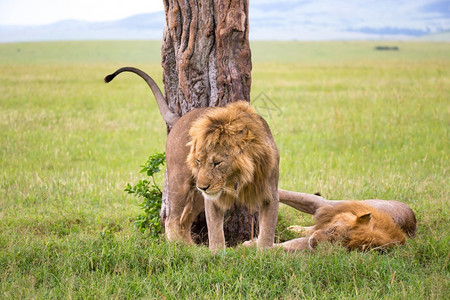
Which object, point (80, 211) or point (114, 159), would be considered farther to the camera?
point (114, 159)

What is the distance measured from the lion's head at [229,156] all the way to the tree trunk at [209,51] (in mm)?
800

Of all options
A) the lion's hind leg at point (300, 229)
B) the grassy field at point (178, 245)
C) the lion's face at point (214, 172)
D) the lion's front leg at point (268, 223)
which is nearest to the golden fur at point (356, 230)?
the grassy field at point (178, 245)

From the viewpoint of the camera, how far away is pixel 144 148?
1184cm

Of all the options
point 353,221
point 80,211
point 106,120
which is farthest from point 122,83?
point 353,221

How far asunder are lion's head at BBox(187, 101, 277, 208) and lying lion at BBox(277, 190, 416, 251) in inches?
29.8

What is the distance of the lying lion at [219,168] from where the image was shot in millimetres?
4535

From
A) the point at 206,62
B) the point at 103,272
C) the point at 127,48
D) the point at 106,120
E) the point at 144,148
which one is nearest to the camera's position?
the point at 103,272

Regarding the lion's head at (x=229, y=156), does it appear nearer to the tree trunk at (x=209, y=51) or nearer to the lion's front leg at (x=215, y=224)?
the lion's front leg at (x=215, y=224)

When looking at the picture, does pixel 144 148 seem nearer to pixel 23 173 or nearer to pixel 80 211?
pixel 23 173

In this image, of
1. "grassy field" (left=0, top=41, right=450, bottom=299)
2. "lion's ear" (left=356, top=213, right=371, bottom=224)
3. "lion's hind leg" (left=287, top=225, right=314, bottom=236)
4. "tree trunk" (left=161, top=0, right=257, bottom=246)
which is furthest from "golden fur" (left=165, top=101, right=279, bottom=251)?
"lion's hind leg" (left=287, top=225, right=314, bottom=236)

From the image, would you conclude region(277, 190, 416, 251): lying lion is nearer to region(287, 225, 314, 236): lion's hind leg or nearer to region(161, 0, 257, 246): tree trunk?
region(287, 225, 314, 236): lion's hind leg

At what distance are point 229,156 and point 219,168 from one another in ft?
0.41

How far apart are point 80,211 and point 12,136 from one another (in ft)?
20.3

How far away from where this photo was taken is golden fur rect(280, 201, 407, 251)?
5066mm
